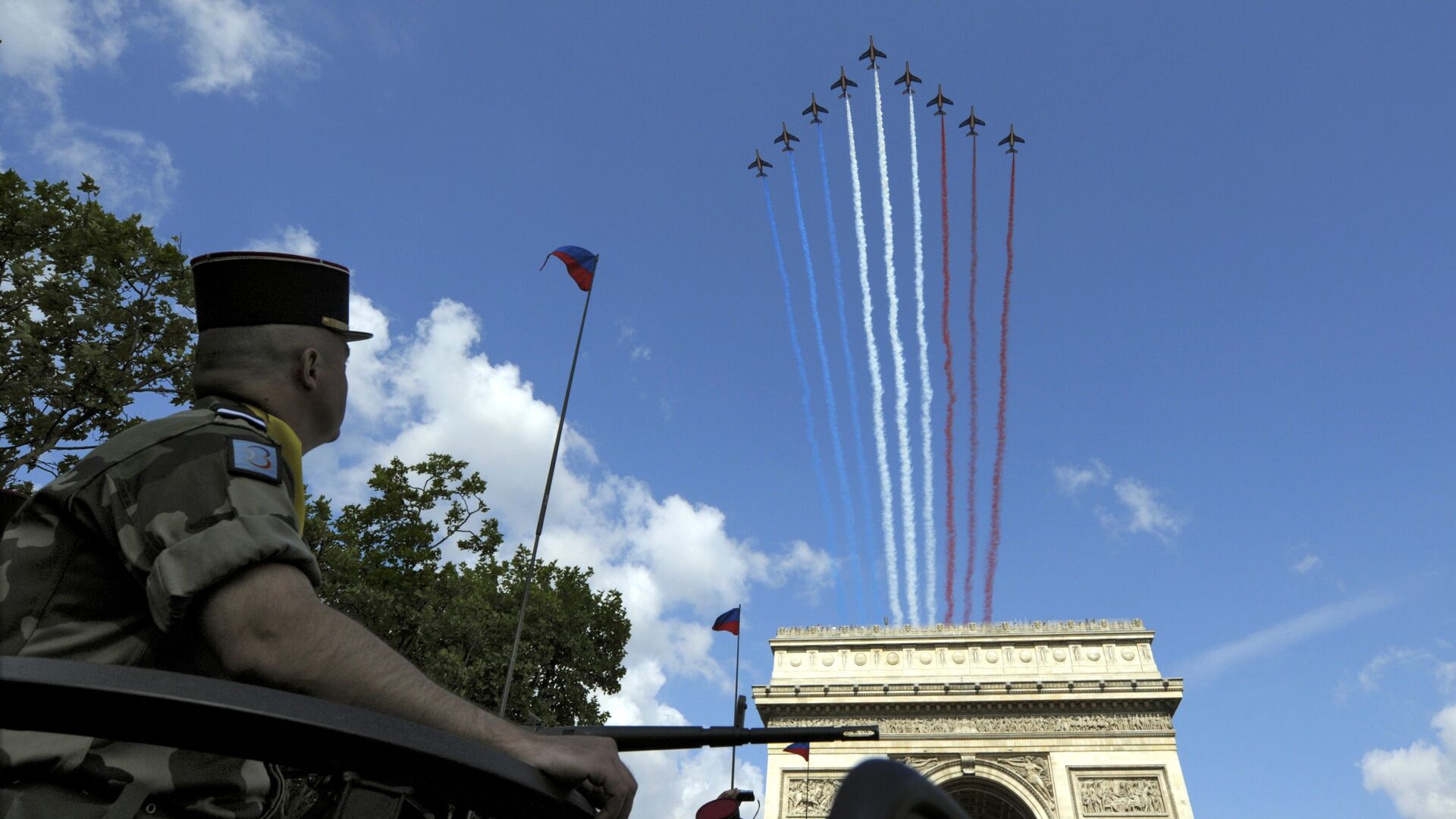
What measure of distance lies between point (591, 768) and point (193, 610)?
0.67m

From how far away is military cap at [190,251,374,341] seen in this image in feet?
6.66

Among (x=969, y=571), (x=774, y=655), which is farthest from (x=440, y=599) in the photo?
(x=969, y=571)

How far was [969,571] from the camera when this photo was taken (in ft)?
164

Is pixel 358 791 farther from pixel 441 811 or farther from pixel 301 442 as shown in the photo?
pixel 301 442

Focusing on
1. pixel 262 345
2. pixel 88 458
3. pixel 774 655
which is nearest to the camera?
pixel 88 458

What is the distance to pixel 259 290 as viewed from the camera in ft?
6.71

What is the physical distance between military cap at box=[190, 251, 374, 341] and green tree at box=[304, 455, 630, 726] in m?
19.2

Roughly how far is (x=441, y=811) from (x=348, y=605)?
784 inches

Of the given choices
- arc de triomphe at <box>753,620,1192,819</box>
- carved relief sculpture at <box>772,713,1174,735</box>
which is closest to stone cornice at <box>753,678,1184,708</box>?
arc de triomphe at <box>753,620,1192,819</box>

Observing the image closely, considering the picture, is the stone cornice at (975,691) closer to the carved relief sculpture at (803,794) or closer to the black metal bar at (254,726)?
the carved relief sculpture at (803,794)

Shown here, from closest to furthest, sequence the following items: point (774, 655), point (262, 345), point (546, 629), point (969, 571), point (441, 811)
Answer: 1. point (262, 345)
2. point (441, 811)
3. point (546, 629)
4. point (774, 655)
5. point (969, 571)

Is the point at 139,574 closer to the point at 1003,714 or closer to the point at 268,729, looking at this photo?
the point at 268,729

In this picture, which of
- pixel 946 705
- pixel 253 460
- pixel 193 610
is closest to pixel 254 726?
pixel 193 610

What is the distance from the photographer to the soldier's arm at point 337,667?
1.33m
